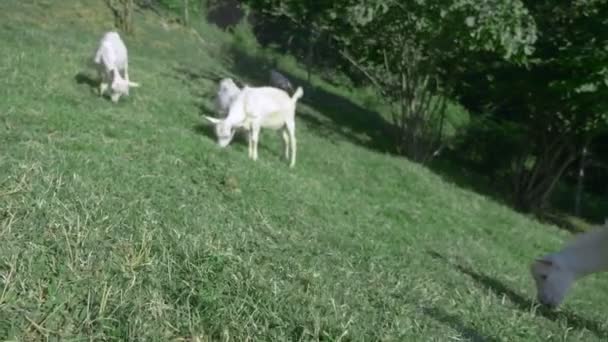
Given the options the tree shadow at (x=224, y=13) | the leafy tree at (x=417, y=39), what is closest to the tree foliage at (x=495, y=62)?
the leafy tree at (x=417, y=39)

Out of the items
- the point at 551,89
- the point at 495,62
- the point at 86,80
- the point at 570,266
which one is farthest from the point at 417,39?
the point at 570,266

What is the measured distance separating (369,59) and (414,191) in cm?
601

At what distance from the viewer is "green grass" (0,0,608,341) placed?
3811 mm

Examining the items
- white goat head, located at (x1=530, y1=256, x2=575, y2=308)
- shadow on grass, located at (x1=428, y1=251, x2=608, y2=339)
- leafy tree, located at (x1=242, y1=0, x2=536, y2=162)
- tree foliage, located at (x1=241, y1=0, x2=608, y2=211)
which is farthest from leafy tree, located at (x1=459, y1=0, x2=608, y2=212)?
white goat head, located at (x1=530, y1=256, x2=575, y2=308)

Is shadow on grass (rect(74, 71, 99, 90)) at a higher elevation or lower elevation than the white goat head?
lower

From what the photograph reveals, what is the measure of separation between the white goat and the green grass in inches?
11.0

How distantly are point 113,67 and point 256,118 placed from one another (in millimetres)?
2329

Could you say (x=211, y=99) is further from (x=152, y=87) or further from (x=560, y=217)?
(x=560, y=217)

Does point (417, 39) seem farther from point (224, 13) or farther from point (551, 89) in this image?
point (224, 13)

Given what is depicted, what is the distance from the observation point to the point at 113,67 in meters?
10.5

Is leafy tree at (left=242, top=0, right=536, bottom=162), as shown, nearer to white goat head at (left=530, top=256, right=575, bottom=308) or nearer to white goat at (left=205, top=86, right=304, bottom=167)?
white goat at (left=205, top=86, right=304, bottom=167)

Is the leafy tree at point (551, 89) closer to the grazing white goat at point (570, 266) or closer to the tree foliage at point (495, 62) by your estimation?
the tree foliage at point (495, 62)

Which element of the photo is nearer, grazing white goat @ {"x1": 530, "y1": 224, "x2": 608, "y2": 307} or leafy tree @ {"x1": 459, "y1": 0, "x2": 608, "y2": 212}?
grazing white goat @ {"x1": 530, "y1": 224, "x2": 608, "y2": 307}

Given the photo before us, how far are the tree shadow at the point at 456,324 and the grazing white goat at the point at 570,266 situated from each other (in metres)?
1.63
